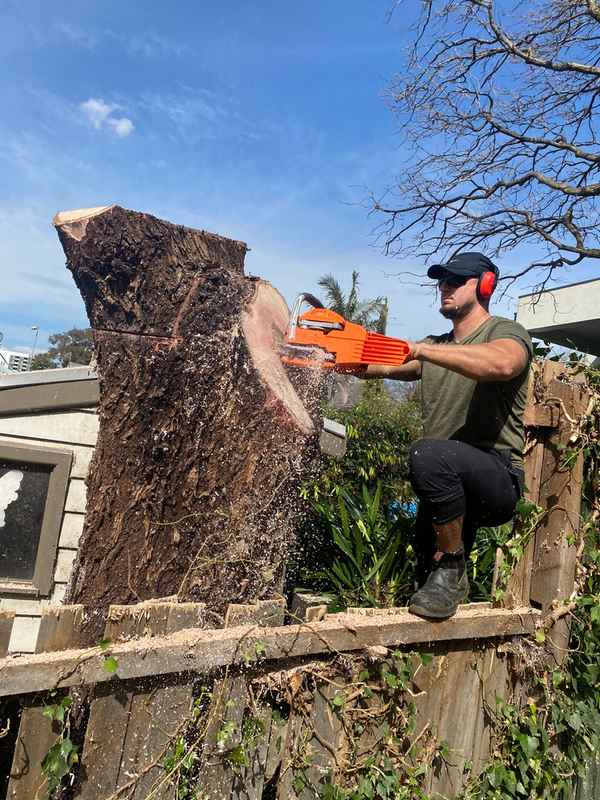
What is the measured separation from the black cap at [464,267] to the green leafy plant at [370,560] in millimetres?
1994

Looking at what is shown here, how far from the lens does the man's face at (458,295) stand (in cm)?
258

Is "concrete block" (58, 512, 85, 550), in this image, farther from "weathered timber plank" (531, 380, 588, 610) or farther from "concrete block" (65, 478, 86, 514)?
"weathered timber plank" (531, 380, 588, 610)

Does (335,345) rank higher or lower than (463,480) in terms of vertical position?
higher

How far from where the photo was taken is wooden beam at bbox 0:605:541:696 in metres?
1.39

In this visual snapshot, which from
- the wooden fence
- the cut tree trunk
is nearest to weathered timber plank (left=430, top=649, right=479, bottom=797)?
the wooden fence

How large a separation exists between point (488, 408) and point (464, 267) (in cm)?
59

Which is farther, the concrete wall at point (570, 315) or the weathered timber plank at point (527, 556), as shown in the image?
the concrete wall at point (570, 315)

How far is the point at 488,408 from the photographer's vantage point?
247 cm

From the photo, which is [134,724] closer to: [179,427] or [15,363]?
[179,427]

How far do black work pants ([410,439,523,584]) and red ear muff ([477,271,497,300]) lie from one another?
2.15 feet

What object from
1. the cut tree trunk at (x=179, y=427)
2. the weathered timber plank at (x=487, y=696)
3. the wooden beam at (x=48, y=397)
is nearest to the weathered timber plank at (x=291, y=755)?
the cut tree trunk at (x=179, y=427)

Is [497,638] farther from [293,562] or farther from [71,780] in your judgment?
[293,562]

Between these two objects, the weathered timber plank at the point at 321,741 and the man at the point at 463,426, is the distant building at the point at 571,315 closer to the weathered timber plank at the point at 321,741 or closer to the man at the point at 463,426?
the man at the point at 463,426

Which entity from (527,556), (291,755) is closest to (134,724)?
(291,755)
